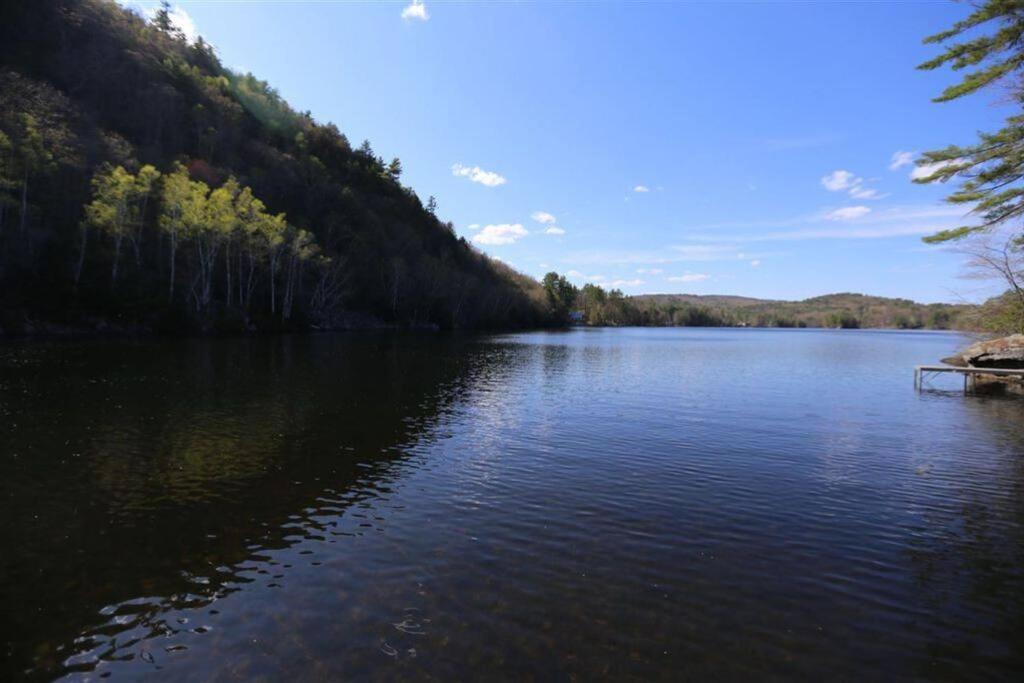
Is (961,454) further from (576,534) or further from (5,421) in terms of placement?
(5,421)

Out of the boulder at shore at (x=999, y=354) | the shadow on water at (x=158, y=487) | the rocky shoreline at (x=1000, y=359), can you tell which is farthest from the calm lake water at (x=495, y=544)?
the boulder at shore at (x=999, y=354)

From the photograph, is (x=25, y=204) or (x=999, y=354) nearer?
(x=999, y=354)

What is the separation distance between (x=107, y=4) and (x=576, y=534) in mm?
185663

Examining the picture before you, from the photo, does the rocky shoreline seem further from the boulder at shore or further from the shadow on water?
the shadow on water

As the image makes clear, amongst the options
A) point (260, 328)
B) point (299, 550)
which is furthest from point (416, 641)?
point (260, 328)

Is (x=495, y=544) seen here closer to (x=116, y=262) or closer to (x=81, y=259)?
(x=81, y=259)

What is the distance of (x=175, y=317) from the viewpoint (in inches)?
2849

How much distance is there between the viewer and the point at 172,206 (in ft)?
238

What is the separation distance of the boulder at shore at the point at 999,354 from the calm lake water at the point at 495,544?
71.9 ft

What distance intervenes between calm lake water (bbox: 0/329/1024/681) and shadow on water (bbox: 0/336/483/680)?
0.26ft

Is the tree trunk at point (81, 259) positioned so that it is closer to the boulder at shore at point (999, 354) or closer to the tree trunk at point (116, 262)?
the tree trunk at point (116, 262)

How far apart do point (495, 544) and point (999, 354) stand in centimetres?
5095

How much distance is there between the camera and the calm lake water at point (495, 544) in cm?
786

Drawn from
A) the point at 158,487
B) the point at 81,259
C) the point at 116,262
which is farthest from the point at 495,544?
the point at 116,262
